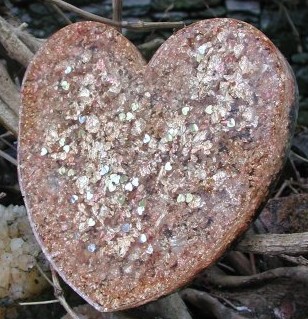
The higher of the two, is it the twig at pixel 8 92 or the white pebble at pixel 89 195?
the twig at pixel 8 92

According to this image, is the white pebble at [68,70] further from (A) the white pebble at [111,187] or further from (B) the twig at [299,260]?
(B) the twig at [299,260]

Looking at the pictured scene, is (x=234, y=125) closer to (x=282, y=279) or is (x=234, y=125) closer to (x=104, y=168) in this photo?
(x=104, y=168)

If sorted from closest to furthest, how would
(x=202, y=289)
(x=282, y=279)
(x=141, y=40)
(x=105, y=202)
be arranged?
(x=105, y=202)
(x=282, y=279)
(x=202, y=289)
(x=141, y=40)

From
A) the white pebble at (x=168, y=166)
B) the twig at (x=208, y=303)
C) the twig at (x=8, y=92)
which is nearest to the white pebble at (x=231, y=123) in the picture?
the white pebble at (x=168, y=166)

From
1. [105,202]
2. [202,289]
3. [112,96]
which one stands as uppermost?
[112,96]

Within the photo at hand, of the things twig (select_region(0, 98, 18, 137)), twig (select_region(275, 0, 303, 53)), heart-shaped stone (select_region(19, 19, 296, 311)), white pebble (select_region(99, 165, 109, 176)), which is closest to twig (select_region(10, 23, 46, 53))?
twig (select_region(0, 98, 18, 137))

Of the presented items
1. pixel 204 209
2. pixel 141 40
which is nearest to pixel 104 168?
pixel 204 209
